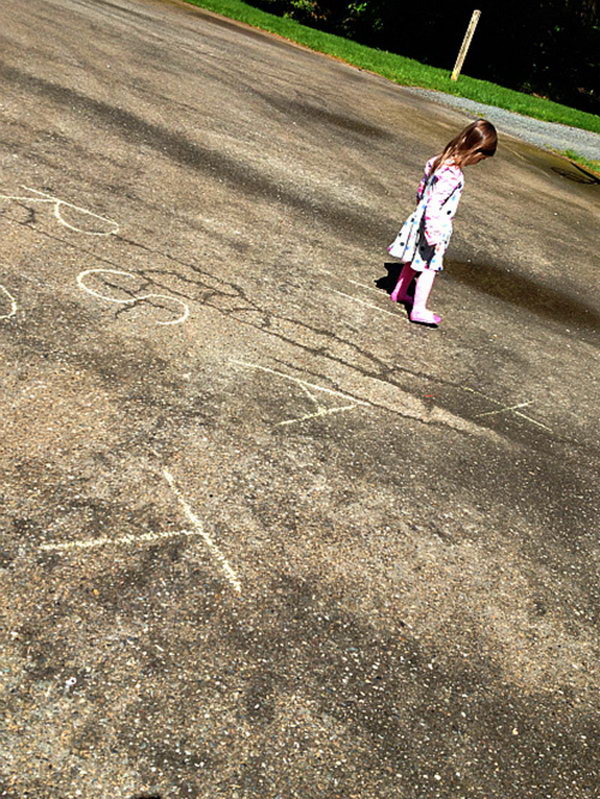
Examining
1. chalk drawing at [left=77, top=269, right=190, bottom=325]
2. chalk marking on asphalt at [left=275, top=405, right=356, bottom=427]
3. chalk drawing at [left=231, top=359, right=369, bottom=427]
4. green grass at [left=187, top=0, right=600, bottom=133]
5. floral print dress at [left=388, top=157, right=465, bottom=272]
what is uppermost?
green grass at [left=187, top=0, right=600, bottom=133]

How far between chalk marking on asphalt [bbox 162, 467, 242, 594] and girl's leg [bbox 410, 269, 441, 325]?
2881mm

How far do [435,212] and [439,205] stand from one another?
0.05 metres

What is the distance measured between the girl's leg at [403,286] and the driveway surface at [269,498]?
0.54 feet

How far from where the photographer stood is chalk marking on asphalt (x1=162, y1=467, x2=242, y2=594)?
3061 millimetres

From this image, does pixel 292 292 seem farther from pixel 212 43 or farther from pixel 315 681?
pixel 212 43

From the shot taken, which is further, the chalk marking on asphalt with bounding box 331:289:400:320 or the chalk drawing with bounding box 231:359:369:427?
the chalk marking on asphalt with bounding box 331:289:400:320

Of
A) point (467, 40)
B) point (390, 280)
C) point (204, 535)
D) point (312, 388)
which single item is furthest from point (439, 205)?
point (467, 40)

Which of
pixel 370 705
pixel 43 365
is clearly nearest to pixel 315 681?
pixel 370 705

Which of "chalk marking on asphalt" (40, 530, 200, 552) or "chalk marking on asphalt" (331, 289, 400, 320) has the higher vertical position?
"chalk marking on asphalt" (331, 289, 400, 320)

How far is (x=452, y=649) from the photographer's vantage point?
10.1 ft

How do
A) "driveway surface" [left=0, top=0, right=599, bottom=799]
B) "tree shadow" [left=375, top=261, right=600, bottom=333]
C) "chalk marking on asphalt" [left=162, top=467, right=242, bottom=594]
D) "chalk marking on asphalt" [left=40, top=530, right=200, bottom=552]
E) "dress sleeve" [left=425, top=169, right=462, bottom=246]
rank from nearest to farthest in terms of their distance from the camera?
1. "driveway surface" [left=0, top=0, right=599, bottom=799]
2. "chalk marking on asphalt" [left=40, top=530, right=200, bottom=552]
3. "chalk marking on asphalt" [left=162, top=467, right=242, bottom=594]
4. "dress sleeve" [left=425, top=169, right=462, bottom=246]
5. "tree shadow" [left=375, top=261, right=600, bottom=333]

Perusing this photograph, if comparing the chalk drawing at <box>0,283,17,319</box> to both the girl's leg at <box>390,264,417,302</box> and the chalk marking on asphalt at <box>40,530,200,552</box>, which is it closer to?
the chalk marking on asphalt at <box>40,530,200,552</box>

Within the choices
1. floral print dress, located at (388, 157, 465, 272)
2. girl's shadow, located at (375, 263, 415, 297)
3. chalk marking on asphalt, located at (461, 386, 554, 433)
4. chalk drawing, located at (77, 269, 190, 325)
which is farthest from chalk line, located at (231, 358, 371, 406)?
girl's shadow, located at (375, 263, 415, 297)

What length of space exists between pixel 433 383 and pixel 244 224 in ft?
8.02
